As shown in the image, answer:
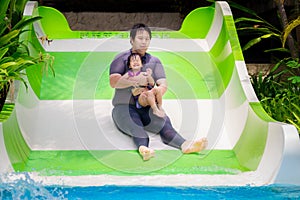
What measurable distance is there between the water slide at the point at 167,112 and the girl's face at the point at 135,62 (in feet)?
1.34

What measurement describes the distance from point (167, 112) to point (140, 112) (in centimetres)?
31

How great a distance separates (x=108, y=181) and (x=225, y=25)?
196 centimetres

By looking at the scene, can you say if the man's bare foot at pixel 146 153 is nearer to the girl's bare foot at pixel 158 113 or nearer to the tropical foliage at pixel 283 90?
the girl's bare foot at pixel 158 113

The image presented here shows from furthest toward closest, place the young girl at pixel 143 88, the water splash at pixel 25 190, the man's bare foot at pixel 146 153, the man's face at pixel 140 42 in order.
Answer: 1. the man's face at pixel 140 42
2. the young girl at pixel 143 88
3. the man's bare foot at pixel 146 153
4. the water splash at pixel 25 190

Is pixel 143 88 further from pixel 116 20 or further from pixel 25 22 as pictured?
pixel 116 20

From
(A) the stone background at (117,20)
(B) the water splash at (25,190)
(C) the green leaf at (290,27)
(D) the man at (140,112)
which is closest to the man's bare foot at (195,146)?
(D) the man at (140,112)

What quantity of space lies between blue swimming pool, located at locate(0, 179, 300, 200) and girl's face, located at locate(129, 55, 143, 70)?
3.53ft

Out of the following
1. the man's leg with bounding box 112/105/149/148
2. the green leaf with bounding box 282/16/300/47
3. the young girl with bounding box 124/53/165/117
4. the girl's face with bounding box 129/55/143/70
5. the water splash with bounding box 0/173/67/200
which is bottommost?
the water splash with bounding box 0/173/67/200

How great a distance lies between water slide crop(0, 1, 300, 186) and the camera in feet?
9.32

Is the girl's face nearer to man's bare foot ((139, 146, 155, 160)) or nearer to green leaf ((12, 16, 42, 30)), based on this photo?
man's bare foot ((139, 146, 155, 160))

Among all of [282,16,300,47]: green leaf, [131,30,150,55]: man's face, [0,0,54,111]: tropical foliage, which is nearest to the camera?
[0,0,54,111]: tropical foliage

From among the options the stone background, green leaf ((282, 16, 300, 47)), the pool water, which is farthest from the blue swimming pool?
the stone background

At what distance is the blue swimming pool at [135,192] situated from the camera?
251 centimetres

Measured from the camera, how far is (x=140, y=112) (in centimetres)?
346
